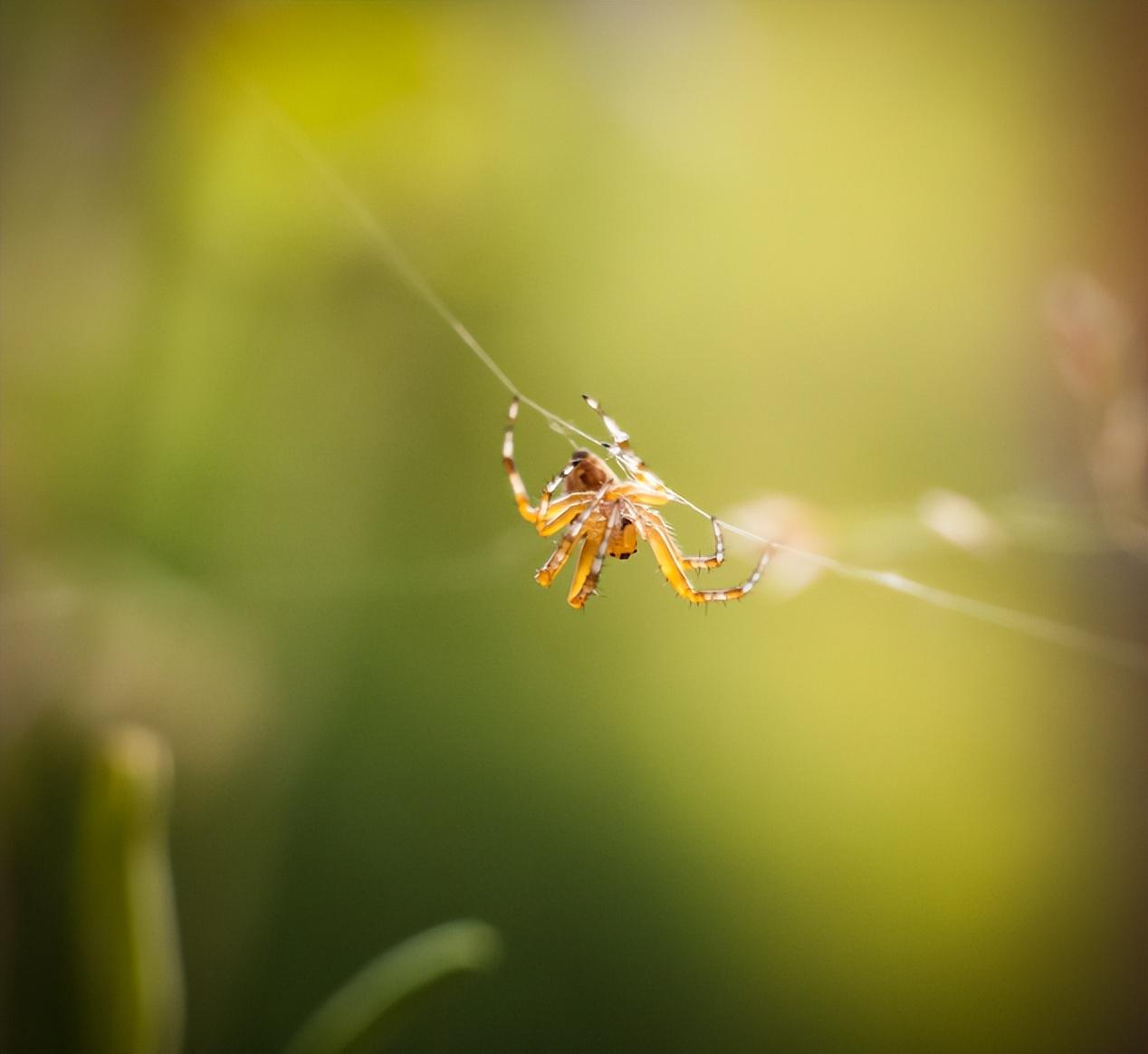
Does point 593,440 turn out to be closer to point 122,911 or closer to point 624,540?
point 624,540

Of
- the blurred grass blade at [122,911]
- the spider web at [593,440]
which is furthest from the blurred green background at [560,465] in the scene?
the blurred grass blade at [122,911]

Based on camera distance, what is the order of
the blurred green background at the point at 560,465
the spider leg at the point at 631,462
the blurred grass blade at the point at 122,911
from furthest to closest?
the blurred green background at the point at 560,465
the spider leg at the point at 631,462
the blurred grass blade at the point at 122,911

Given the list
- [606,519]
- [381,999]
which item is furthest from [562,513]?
[381,999]

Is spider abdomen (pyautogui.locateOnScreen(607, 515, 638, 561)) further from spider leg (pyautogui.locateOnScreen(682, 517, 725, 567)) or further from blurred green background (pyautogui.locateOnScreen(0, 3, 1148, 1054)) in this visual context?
blurred green background (pyautogui.locateOnScreen(0, 3, 1148, 1054))

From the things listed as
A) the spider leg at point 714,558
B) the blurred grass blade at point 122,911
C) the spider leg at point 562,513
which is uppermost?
the spider leg at point 714,558

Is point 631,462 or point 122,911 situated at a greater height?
point 631,462

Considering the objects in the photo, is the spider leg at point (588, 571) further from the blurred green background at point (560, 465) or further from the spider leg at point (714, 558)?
the blurred green background at point (560, 465)

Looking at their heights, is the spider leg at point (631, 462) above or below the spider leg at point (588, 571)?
above
